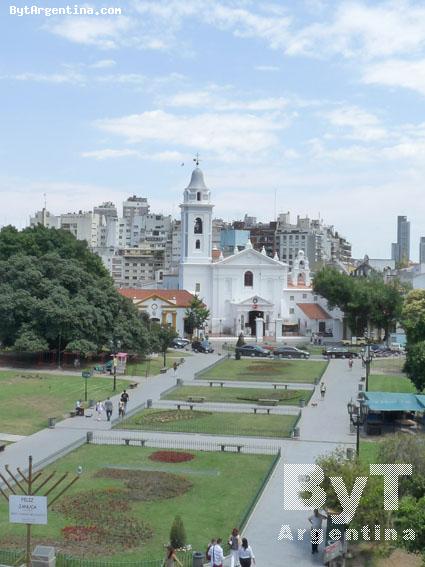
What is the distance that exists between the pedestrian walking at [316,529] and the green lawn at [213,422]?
41.9 ft

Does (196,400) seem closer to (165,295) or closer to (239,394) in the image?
(239,394)

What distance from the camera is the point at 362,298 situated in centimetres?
7631

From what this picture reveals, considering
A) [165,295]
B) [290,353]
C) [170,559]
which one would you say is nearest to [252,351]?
[290,353]

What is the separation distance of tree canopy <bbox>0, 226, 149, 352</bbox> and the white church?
2729 cm

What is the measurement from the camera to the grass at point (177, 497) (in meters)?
20.0

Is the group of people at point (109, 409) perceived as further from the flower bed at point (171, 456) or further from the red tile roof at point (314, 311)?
the red tile roof at point (314, 311)

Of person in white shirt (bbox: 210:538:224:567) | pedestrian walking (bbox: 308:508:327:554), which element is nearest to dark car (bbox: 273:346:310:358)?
pedestrian walking (bbox: 308:508:327:554)

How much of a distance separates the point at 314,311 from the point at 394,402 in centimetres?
5315

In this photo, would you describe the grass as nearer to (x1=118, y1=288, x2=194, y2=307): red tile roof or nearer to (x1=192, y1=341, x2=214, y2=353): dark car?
(x1=192, y1=341, x2=214, y2=353): dark car

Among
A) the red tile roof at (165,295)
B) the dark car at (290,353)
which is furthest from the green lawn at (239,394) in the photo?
the red tile roof at (165,295)

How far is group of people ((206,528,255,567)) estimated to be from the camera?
17.6 metres

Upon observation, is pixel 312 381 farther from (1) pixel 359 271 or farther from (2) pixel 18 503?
(1) pixel 359 271

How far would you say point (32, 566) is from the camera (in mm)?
17547

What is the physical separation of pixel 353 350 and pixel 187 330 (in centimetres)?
1810
